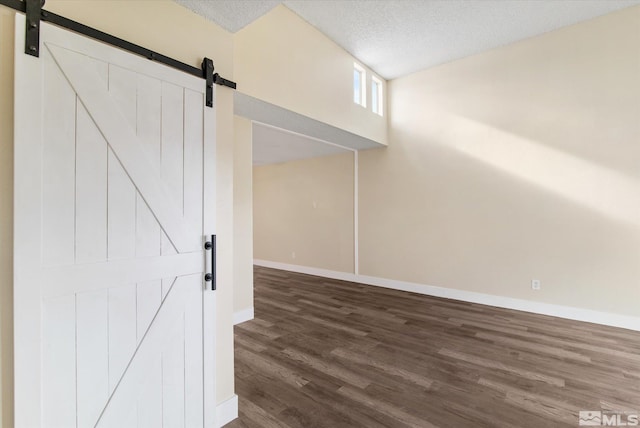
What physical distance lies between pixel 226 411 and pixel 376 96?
194 inches

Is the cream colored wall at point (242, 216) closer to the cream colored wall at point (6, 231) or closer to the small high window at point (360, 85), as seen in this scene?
the small high window at point (360, 85)

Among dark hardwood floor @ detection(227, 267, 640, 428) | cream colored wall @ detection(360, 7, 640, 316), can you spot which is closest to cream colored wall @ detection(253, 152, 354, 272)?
cream colored wall @ detection(360, 7, 640, 316)

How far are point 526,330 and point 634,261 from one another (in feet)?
4.94

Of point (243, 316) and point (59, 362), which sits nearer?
point (59, 362)

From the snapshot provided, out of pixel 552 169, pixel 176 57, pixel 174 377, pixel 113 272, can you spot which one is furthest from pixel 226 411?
pixel 552 169

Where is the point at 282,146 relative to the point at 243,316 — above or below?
above

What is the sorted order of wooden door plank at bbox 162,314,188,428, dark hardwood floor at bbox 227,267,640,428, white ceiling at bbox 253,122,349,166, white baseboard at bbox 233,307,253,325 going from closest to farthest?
wooden door plank at bbox 162,314,188,428 < dark hardwood floor at bbox 227,267,640,428 < white baseboard at bbox 233,307,253,325 < white ceiling at bbox 253,122,349,166

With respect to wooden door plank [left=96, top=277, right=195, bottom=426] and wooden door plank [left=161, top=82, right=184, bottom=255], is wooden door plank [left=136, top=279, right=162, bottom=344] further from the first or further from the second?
wooden door plank [left=161, top=82, right=184, bottom=255]

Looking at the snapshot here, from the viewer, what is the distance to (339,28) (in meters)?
3.83

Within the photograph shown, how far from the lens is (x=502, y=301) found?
431 centimetres

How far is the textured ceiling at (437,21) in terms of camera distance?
3.40 m

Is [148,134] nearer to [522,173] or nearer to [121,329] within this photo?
[121,329]

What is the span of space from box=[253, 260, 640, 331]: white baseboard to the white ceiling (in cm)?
247

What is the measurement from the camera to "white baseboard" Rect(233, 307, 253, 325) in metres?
3.71
